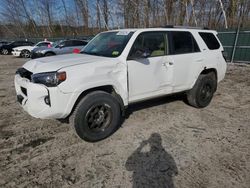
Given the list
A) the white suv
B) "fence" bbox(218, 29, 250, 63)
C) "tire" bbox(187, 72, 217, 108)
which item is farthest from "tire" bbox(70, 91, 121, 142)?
"fence" bbox(218, 29, 250, 63)

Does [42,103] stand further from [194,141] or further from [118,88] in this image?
[194,141]

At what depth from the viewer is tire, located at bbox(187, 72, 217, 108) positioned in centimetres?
474

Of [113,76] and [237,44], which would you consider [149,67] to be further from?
[237,44]

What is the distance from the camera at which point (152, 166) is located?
2854mm

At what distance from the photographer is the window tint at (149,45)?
358 cm

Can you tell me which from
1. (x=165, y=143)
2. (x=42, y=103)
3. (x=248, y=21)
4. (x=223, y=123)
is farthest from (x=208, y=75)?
(x=248, y=21)

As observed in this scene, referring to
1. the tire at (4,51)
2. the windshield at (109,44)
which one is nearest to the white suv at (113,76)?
the windshield at (109,44)

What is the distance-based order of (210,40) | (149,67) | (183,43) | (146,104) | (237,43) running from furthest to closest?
(237,43)
(146,104)
(210,40)
(183,43)
(149,67)

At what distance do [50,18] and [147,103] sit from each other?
1609 inches

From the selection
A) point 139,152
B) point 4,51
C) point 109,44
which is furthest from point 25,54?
point 139,152

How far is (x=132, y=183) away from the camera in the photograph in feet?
8.38

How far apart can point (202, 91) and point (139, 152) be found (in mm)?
2554

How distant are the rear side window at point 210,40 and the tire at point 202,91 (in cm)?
66

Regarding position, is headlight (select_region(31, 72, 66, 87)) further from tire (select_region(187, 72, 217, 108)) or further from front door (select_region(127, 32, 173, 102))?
tire (select_region(187, 72, 217, 108))
